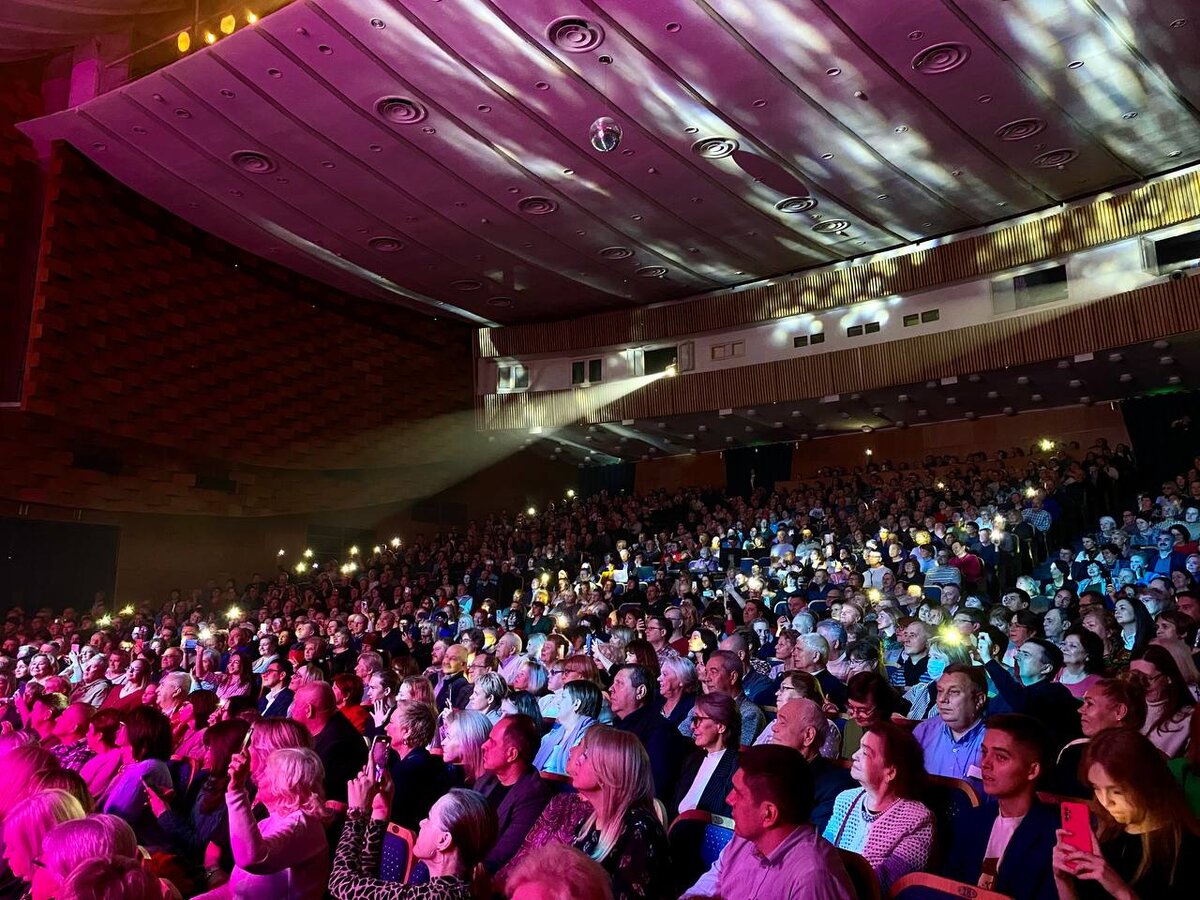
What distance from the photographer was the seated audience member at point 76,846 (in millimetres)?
1941

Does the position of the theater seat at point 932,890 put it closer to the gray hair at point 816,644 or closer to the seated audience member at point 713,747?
the seated audience member at point 713,747

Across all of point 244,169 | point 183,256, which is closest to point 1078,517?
point 244,169

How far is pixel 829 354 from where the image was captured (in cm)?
1415

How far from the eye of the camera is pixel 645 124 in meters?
10.2

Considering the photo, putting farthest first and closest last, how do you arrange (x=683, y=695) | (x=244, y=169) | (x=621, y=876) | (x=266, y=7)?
1. (x=244, y=169)
2. (x=266, y=7)
3. (x=683, y=695)
4. (x=621, y=876)

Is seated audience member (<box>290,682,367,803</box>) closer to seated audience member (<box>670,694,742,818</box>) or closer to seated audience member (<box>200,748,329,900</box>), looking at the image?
seated audience member (<box>200,748,329,900</box>)

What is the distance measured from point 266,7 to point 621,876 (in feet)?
30.5

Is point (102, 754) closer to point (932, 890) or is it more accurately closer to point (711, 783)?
point (711, 783)

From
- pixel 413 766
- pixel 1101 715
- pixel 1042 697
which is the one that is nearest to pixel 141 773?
pixel 413 766

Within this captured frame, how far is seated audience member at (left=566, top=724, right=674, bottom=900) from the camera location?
2.22 metres

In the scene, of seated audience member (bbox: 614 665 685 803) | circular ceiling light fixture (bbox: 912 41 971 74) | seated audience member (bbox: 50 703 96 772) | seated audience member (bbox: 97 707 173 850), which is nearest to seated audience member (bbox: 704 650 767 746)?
seated audience member (bbox: 614 665 685 803)

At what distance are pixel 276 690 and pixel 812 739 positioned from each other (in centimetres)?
367

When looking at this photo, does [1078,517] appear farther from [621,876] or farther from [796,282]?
[621,876]

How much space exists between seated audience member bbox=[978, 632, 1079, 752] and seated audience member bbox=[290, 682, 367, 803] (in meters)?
2.49
